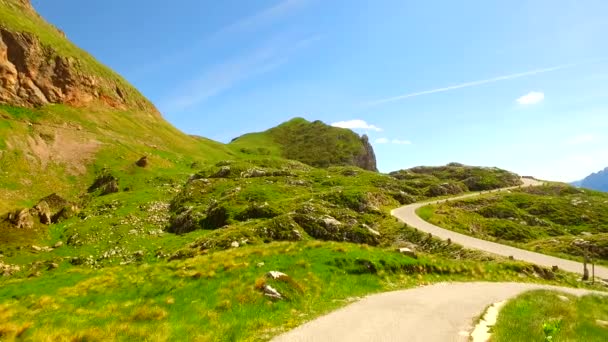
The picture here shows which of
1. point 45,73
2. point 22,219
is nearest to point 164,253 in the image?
point 22,219

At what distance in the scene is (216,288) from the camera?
923 inches

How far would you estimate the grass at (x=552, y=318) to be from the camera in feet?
53.4

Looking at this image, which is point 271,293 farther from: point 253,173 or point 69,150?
point 69,150

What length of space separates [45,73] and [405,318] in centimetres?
12525

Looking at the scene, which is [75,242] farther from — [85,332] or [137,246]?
[85,332]

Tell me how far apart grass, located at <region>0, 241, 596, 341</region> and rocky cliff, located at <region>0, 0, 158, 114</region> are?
9488 centimetres

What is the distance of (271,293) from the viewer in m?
21.9

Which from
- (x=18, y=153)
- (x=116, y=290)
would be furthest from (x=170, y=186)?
(x=116, y=290)

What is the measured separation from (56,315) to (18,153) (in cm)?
7880

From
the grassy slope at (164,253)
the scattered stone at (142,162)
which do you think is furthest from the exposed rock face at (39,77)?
the scattered stone at (142,162)

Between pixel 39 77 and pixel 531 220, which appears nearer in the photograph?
pixel 531 220

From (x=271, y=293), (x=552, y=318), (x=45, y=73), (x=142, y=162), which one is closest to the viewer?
(x=552, y=318)

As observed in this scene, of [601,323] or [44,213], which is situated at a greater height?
[44,213]

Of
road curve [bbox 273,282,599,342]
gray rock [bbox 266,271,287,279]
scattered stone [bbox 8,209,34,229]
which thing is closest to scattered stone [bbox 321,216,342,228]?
road curve [bbox 273,282,599,342]
